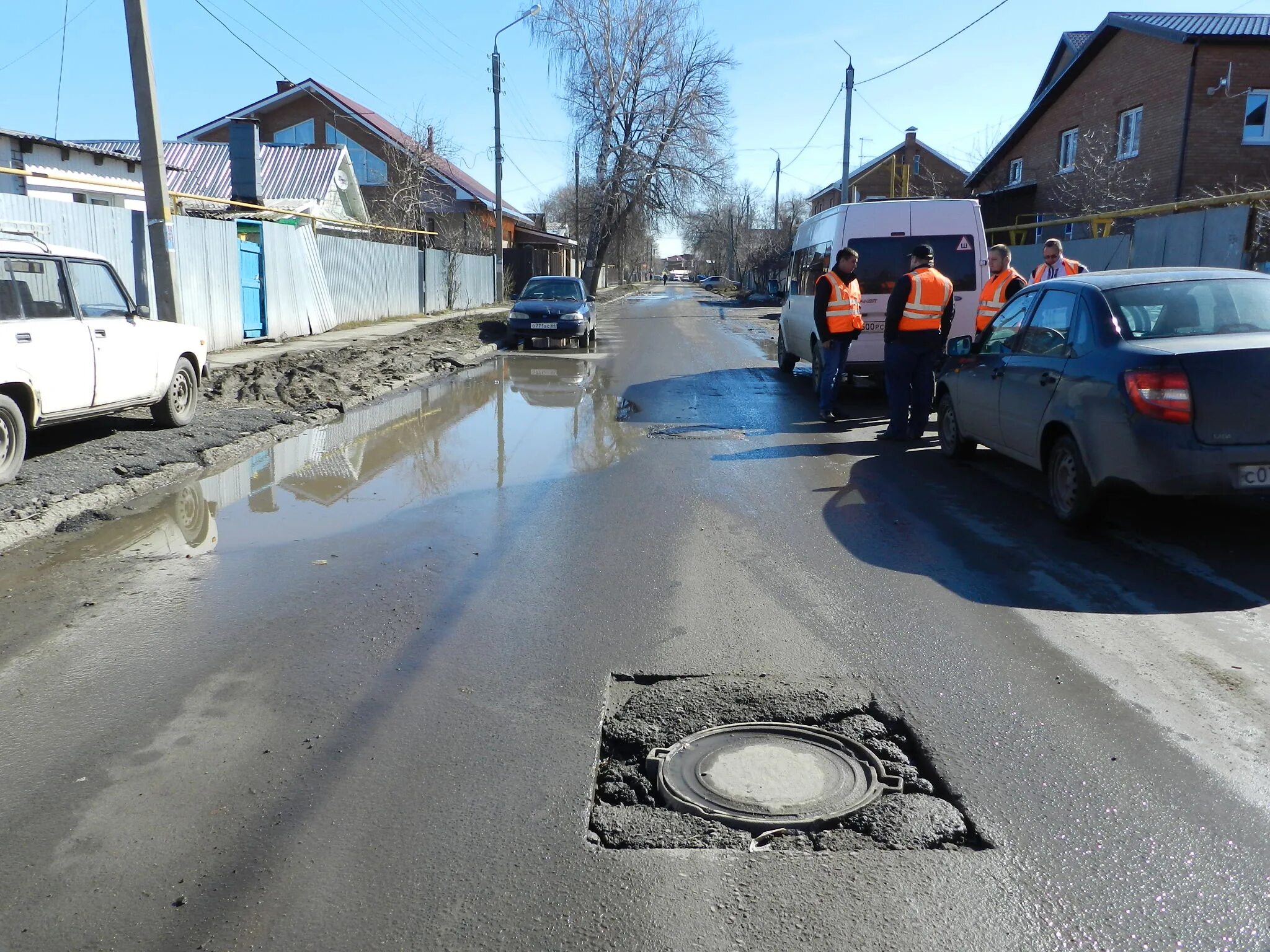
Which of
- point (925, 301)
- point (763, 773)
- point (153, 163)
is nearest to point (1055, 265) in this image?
point (925, 301)

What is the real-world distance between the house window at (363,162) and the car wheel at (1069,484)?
4551 cm

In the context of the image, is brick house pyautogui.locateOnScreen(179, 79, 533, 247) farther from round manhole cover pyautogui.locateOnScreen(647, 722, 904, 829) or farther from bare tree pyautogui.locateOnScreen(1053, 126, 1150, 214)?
round manhole cover pyautogui.locateOnScreen(647, 722, 904, 829)

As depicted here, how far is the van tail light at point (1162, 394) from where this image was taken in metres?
5.48

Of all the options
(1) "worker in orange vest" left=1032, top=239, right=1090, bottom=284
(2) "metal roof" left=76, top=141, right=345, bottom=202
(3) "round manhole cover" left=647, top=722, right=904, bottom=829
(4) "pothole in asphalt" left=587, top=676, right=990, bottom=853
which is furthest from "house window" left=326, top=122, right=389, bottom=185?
(3) "round manhole cover" left=647, top=722, right=904, bottom=829

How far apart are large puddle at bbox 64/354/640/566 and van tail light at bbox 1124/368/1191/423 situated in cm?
436

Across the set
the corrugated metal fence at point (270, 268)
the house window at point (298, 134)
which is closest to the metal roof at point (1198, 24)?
the corrugated metal fence at point (270, 268)

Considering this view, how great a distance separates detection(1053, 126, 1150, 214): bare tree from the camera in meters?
25.6

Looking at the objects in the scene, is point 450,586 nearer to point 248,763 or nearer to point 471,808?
point 248,763

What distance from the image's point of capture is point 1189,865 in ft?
9.11

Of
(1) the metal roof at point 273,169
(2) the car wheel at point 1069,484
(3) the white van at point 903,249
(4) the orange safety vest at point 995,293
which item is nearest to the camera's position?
(2) the car wheel at point 1069,484

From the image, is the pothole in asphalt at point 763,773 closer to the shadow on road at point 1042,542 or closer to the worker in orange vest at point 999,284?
the shadow on road at point 1042,542

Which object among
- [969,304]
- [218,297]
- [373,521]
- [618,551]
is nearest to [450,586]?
[618,551]

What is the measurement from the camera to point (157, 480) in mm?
7746

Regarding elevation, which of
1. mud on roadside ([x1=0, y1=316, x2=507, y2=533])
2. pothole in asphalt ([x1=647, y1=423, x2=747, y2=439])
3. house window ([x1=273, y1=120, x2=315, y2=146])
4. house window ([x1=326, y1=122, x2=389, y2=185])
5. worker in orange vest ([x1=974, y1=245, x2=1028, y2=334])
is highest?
house window ([x1=273, y1=120, x2=315, y2=146])
